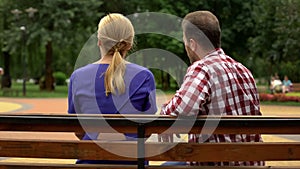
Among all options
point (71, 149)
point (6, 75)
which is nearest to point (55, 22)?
point (6, 75)

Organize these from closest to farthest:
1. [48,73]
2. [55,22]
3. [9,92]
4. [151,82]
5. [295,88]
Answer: [151,82], [9,92], [55,22], [295,88], [48,73]

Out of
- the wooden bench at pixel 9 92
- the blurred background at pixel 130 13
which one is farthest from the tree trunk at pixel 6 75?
the wooden bench at pixel 9 92

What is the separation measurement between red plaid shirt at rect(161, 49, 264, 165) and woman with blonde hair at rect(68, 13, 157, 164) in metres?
0.19

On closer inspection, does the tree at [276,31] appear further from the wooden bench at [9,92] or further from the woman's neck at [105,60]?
the woman's neck at [105,60]

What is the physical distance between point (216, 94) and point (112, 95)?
65cm

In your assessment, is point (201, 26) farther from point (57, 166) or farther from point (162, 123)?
point (57, 166)

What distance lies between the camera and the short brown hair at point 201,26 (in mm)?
3406

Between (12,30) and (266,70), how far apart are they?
3203 centimetres

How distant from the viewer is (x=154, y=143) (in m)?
3.19

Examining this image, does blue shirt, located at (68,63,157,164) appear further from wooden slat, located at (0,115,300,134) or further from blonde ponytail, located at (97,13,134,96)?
wooden slat, located at (0,115,300,134)

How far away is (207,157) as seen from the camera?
10.4ft

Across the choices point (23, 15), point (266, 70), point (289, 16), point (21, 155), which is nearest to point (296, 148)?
point (21, 155)

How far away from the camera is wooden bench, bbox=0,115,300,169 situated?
10.3 feet

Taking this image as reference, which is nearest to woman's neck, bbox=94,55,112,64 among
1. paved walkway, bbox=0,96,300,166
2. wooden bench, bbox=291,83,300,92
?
paved walkway, bbox=0,96,300,166
